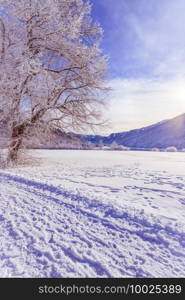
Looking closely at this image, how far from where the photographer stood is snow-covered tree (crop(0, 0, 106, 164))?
961cm

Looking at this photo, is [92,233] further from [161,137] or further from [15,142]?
[161,137]

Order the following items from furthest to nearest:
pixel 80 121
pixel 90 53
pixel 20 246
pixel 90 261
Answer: pixel 80 121 < pixel 90 53 < pixel 20 246 < pixel 90 261

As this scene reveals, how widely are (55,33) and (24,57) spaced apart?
2305 millimetres

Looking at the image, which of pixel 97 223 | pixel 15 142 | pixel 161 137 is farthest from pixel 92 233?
pixel 161 137

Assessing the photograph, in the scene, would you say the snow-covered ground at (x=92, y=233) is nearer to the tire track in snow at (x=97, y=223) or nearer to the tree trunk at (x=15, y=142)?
the tire track in snow at (x=97, y=223)

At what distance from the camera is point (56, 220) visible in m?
3.81

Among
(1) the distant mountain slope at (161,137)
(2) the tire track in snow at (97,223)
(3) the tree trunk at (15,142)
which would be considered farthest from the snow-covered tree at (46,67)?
(1) the distant mountain slope at (161,137)

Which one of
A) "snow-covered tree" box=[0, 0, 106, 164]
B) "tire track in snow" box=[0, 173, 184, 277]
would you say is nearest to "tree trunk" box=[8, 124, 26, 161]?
"snow-covered tree" box=[0, 0, 106, 164]

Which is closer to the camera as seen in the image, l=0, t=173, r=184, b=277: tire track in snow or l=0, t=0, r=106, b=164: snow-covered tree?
l=0, t=173, r=184, b=277: tire track in snow

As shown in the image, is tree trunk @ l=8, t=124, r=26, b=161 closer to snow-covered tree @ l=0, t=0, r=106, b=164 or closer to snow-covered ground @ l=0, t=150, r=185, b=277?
snow-covered tree @ l=0, t=0, r=106, b=164

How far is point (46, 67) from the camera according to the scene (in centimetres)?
1107

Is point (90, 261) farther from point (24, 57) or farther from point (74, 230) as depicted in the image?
point (24, 57)

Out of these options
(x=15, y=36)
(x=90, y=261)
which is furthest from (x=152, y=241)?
→ (x=15, y=36)

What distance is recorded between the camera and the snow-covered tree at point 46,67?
→ 961 centimetres
